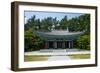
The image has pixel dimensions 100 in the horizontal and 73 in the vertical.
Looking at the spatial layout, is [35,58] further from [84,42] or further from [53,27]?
[84,42]

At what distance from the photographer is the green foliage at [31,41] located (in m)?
1.80

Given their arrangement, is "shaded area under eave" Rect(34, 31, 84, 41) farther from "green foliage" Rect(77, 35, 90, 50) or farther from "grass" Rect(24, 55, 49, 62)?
"grass" Rect(24, 55, 49, 62)

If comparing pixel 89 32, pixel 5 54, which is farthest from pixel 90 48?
pixel 5 54

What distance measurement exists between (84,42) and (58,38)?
0.88ft

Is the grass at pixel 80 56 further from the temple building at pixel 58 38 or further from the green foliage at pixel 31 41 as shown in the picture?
the green foliage at pixel 31 41

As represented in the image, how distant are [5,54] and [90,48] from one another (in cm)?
77

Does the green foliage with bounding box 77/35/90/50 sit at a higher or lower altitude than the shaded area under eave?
lower

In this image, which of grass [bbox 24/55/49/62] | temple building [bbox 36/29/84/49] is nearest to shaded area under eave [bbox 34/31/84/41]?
temple building [bbox 36/29/84/49]

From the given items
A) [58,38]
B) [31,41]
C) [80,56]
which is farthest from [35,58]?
[80,56]

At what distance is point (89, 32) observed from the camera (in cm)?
202

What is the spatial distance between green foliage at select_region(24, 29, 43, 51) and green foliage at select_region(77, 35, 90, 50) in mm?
363

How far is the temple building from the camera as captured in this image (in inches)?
73.5

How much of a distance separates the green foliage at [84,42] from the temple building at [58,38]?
6cm

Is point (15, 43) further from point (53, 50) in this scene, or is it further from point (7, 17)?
point (53, 50)
